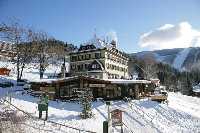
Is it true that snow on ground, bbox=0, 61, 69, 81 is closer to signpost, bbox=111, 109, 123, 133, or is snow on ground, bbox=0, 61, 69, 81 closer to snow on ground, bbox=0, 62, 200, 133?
snow on ground, bbox=0, 62, 200, 133

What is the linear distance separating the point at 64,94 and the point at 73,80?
288 centimetres

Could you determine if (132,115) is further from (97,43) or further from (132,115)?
(97,43)

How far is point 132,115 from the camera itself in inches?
1549

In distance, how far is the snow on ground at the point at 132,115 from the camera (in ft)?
113

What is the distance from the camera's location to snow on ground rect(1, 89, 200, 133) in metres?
34.3

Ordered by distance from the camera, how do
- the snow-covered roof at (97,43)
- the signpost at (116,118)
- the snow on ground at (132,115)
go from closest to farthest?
1. the signpost at (116,118)
2. the snow on ground at (132,115)
3. the snow-covered roof at (97,43)

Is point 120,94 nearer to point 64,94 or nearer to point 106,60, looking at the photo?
point 64,94

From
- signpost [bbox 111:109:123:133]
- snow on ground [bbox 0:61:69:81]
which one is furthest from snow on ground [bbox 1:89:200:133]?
snow on ground [bbox 0:61:69:81]

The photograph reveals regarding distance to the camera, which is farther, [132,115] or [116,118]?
[132,115]

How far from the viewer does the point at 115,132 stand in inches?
1249

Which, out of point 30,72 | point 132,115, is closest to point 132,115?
point 132,115

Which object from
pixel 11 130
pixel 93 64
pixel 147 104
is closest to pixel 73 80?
pixel 147 104

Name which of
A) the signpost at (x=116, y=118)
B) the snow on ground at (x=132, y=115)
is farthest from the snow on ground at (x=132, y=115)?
the signpost at (x=116, y=118)

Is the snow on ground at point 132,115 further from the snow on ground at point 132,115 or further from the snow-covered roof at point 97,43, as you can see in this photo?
the snow-covered roof at point 97,43
